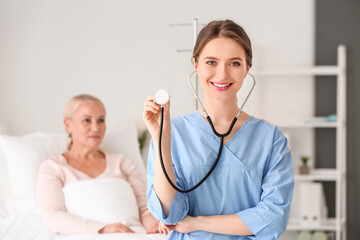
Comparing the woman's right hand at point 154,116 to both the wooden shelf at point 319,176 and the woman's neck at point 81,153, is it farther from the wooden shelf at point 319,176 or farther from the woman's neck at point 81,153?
the wooden shelf at point 319,176

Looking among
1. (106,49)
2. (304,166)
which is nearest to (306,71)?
(304,166)

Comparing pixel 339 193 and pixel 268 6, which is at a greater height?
pixel 268 6

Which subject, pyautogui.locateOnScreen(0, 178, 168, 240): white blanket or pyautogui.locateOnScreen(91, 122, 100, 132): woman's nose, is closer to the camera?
pyautogui.locateOnScreen(0, 178, 168, 240): white blanket

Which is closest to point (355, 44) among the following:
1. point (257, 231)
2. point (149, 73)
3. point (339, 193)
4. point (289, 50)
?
point (289, 50)

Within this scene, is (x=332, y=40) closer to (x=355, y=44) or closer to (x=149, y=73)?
(x=355, y=44)

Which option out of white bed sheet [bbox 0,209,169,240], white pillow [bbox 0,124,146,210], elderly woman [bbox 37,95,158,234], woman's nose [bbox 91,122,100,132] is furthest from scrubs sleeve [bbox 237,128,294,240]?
white pillow [bbox 0,124,146,210]

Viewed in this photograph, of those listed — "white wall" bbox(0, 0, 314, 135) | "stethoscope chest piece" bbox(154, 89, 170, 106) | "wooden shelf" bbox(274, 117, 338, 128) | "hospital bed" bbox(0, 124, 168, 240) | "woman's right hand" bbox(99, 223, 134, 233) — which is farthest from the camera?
"white wall" bbox(0, 0, 314, 135)

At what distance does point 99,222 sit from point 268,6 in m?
2.00

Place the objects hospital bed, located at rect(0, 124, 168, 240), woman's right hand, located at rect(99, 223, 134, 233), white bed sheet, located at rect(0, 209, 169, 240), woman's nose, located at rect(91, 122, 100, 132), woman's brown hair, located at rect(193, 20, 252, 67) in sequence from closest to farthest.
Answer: woman's brown hair, located at rect(193, 20, 252, 67) < white bed sheet, located at rect(0, 209, 169, 240) < woman's right hand, located at rect(99, 223, 134, 233) < hospital bed, located at rect(0, 124, 168, 240) < woman's nose, located at rect(91, 122, 100, 132)

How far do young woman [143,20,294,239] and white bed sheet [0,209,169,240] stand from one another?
2.49 ft

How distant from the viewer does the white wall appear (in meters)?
3.32

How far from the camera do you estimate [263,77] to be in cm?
343

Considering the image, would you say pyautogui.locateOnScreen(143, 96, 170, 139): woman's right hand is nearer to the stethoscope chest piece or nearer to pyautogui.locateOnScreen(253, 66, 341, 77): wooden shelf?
the stethoscope chest piece

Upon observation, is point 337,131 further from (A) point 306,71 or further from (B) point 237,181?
(B) point 237,181
